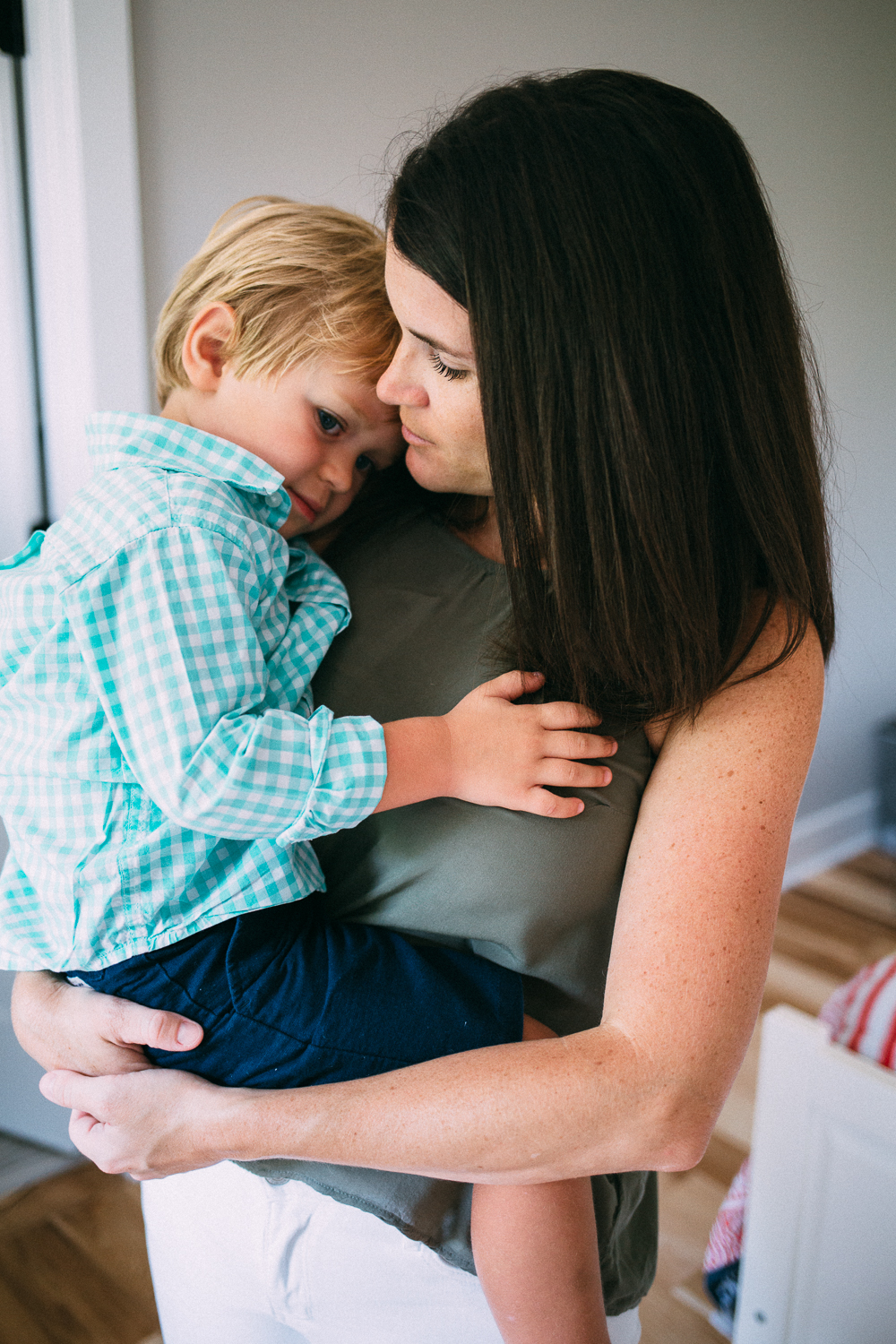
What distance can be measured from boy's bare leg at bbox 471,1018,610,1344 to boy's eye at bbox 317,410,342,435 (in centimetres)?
77

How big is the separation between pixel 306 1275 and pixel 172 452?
0.80 metres

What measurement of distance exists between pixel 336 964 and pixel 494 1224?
0.85ft

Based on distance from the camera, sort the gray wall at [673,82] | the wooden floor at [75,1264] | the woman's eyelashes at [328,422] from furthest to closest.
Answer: the wooden floor at [75,1264]
the gray wall at [673,82]
the woman's eyelashes at [328,422]

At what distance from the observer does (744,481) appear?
31.5 inches

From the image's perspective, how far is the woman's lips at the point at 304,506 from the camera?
104cm

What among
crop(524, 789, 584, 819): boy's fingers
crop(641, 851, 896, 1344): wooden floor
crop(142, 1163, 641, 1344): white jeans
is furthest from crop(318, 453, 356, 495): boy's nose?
crop(641, 851, 896, 1344): wooden floor

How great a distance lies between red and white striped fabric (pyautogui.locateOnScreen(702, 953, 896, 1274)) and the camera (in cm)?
150

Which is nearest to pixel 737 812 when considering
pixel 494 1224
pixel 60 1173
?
pixel 494 1224

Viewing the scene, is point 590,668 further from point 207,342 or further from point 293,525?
point 207,342

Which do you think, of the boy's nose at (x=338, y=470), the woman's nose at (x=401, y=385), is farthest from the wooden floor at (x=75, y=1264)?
the woman's nose at (x=401, y=385)

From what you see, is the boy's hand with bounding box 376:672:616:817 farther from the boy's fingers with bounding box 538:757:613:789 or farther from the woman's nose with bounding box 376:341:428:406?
the woman's nose with bounding box 376:341:428:406

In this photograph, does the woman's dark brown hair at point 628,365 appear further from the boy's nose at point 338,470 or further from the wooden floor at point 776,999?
the wooden floor at point 776,999

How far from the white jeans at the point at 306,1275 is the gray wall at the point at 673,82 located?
118 cm

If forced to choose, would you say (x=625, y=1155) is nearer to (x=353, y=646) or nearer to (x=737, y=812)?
(x=737, y=812)
